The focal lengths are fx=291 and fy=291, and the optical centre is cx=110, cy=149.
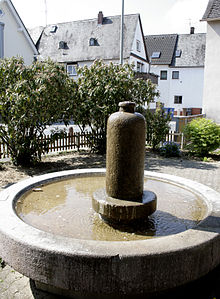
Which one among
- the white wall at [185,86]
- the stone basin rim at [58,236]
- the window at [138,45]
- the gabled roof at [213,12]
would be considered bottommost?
the stone basin rim at [58,236]

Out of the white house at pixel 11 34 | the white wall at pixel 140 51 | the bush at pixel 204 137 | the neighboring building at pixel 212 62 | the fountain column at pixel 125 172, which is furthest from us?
the white wall at pixel 140 51

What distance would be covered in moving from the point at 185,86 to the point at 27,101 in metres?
32.6

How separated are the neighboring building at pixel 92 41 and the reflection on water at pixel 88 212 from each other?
27.1m

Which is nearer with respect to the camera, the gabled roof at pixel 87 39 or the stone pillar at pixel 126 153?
the stone pillar at pixel 126 153

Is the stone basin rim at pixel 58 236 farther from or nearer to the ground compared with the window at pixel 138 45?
nearer to the ground

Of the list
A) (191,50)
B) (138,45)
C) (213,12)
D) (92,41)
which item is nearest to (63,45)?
(92,41)

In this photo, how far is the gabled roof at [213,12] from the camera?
54.0 ft

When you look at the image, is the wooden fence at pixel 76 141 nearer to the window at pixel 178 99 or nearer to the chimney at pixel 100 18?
the chimney at pixel 100 18

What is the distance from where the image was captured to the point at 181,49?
3853cm

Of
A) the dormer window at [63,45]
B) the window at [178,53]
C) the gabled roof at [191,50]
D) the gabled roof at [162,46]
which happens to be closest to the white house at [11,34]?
the dormer window at [63,45]

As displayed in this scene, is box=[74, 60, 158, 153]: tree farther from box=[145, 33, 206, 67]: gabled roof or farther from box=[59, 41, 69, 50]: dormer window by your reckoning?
box=[145, 33, 206, 67]: gabled roof

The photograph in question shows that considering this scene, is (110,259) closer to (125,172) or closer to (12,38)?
(125,172)

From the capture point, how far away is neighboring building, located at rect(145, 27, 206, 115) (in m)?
37.1

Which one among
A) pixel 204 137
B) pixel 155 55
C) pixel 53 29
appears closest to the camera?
pixel 204 137
